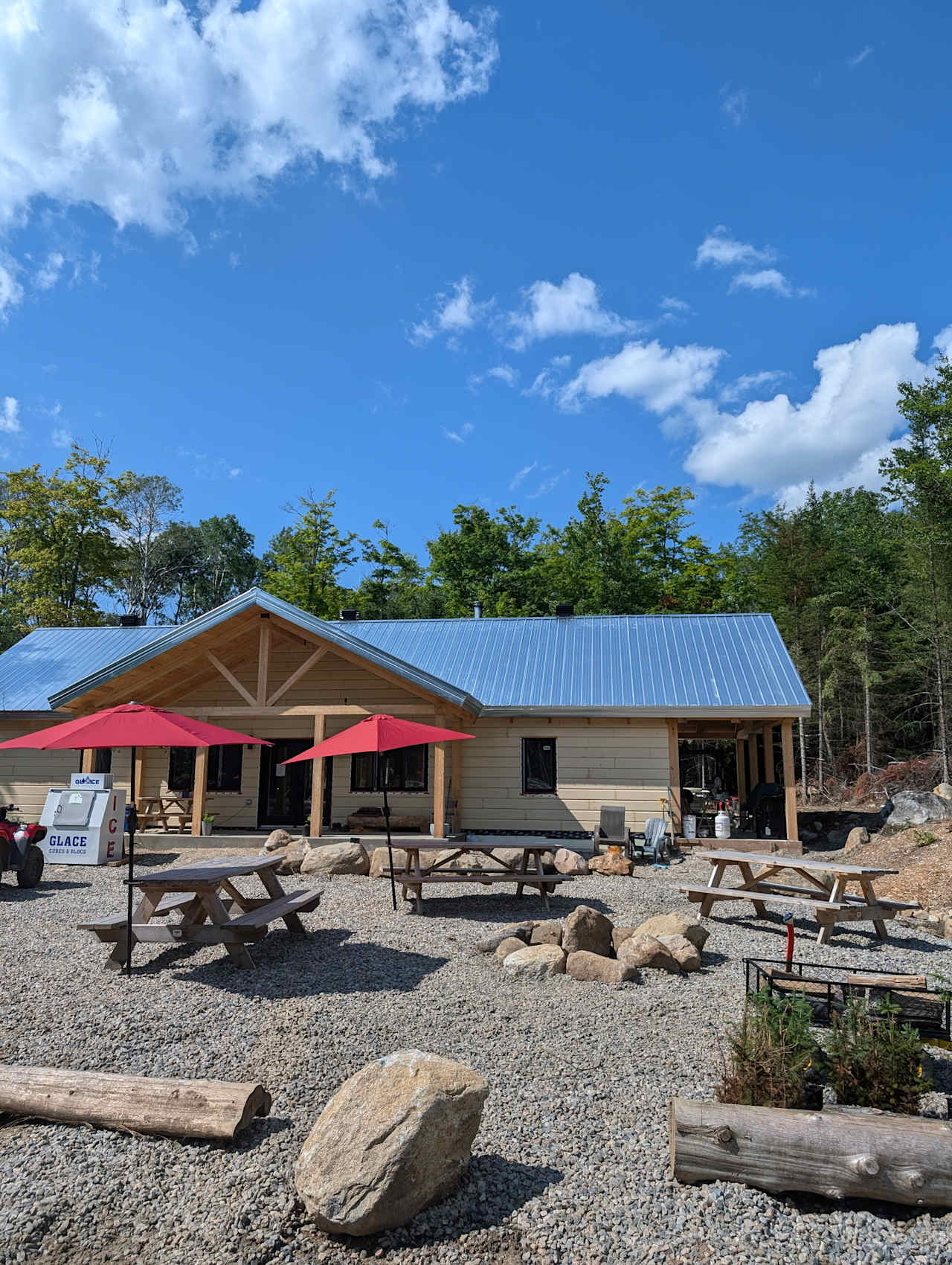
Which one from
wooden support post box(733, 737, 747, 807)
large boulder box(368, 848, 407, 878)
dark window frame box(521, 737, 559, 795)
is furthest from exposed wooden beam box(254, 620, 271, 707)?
wooden support post box(733, 737, 747, 807)

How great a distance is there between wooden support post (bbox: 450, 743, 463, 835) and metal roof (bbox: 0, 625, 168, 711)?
7347 millimetres

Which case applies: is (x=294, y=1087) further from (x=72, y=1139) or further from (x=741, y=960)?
(x=741, y=960)

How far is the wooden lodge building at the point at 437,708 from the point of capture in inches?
590

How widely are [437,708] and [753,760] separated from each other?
10.1 metres

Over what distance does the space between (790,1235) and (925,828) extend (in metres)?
12.7

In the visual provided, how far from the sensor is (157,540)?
47.8m

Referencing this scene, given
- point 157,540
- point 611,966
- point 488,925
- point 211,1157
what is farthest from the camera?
point 157,540

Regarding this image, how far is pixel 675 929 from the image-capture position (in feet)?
24.3

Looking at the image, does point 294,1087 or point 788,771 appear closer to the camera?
point 294,1087

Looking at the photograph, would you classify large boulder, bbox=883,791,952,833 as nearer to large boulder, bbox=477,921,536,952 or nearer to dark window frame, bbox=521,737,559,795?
dark window frame, bbox=521,737,559,795

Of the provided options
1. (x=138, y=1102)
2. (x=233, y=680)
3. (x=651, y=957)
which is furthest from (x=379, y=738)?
(x=233, y=680)

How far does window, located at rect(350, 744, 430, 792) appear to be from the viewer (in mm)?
17031

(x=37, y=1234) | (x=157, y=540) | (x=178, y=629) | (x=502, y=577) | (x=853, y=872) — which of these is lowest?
(x=37, y=1234)

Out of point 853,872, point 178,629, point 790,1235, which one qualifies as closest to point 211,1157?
point 790,1235
